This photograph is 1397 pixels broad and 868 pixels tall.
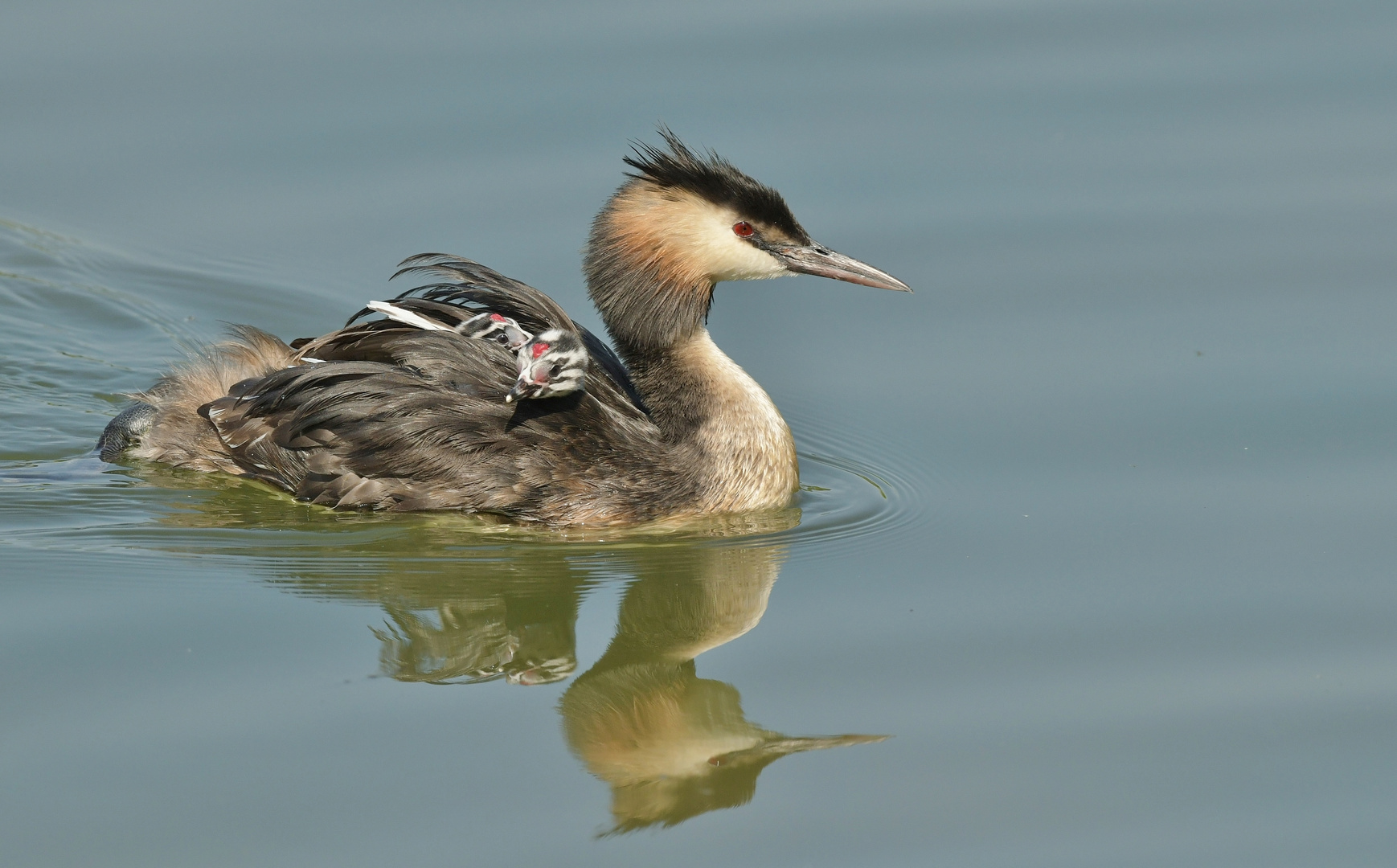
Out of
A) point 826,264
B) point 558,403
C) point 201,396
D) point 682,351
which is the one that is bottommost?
point 201,396

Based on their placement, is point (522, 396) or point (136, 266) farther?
point (136, 266)

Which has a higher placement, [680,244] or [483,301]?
[680,244]

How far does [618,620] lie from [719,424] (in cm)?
132

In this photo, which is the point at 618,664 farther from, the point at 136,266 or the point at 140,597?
the point at 136,266

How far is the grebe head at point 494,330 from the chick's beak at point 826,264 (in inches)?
46.3

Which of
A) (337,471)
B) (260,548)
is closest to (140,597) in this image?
(260,548)

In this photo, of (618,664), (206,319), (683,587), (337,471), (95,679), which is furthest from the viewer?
(206,319)

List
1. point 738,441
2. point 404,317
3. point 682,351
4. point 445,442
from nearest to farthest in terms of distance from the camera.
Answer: point 445,442
point 404,317
point 738,441
point 682,351

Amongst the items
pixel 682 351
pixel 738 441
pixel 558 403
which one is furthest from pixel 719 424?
pixel 558 403

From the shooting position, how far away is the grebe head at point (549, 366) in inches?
281

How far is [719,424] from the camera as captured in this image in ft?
25.1

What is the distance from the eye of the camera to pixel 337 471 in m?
Answer: 7.38

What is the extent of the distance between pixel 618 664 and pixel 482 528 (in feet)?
4.14

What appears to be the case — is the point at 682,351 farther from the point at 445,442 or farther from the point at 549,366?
the point at 445,442
